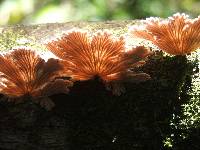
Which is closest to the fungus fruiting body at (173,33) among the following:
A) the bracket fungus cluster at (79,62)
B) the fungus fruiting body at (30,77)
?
the bracket fungus cluster at (79,62)

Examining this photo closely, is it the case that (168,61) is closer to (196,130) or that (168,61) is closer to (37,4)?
(196,130)

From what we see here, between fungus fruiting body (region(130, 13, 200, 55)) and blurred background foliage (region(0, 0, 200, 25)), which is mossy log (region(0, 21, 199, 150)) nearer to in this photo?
fungus fruiting body (region(130, 13, 200, 55))

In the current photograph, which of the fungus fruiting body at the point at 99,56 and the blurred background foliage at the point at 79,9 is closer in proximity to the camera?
the fungus fruiting body at the point at 99,56

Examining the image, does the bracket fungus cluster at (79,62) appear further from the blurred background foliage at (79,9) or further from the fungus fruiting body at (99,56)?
the blurred background foliage at (79,9)

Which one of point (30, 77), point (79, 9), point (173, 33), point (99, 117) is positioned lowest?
point (99, 117)

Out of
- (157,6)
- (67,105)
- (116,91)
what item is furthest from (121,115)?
(157,6)

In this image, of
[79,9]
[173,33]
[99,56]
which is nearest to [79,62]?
[99,56]

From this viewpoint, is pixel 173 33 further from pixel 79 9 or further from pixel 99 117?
pixel 79 9
